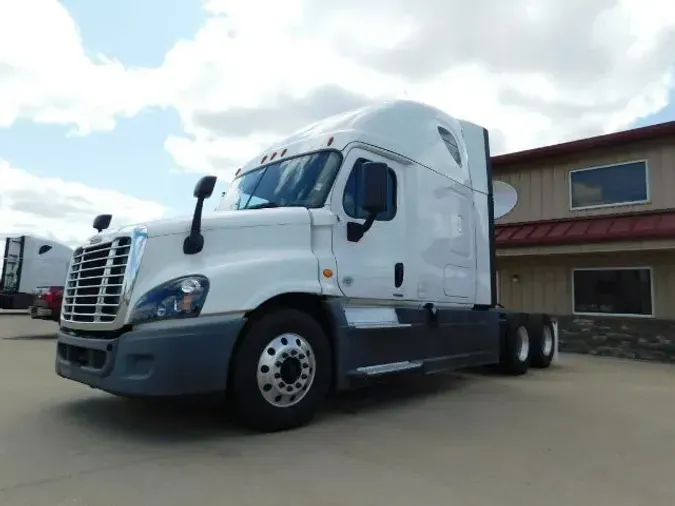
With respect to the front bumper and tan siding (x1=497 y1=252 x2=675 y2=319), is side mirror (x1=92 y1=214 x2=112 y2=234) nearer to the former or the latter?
the front bumper

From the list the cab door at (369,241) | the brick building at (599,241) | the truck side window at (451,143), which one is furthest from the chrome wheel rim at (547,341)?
the cab door at (369,241)

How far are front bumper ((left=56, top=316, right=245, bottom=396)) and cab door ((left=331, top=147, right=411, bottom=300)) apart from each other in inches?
54.0

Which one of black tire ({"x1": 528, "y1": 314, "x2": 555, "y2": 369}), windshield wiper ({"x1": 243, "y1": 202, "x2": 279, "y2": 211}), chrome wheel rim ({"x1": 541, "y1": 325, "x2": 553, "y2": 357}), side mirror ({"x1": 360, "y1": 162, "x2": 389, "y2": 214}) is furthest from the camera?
chrome wheel rim ({"x1": 541, "y1": 325, "x2": 553, "y2": 357})

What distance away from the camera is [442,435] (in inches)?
198

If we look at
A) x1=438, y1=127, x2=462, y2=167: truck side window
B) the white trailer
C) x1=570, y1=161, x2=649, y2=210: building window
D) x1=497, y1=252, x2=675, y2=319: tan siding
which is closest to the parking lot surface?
x1=438, y1=127, x2=462, y2=167: truck side window

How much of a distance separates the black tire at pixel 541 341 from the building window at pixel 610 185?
3951 mm

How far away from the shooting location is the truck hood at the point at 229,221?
4734mm

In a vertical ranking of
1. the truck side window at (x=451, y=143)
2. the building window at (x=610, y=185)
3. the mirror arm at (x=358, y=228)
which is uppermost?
the building window at (x=610, y=185)

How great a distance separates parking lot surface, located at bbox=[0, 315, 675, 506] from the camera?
11.5 feet

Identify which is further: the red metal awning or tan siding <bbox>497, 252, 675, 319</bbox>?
tan siding <bbox>497, 252, 675, 319</bbox>

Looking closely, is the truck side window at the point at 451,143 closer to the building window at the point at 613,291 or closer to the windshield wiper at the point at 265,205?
the windshield wiper at the point at 265,205

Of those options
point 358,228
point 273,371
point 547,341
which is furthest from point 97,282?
point 547,341

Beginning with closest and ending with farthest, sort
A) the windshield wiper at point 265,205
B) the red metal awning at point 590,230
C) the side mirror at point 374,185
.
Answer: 1. the side mirror at point 374,185
2. the windshield wiper at point 265,205
3. the red metal awning at point 590,230

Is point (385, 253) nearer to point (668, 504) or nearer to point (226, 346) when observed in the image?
point (226, 346)
